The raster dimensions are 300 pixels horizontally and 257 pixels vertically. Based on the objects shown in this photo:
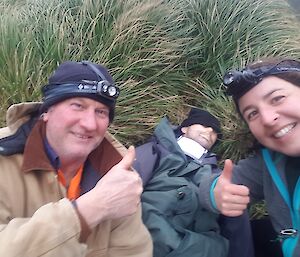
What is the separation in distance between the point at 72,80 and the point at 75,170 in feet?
1.51

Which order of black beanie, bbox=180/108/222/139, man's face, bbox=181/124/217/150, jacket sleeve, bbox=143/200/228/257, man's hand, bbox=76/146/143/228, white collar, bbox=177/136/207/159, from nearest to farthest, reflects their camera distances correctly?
1. man's hand, bbox=76/146/143/228
2. jacket sleeve, bbox=143/200/228/257
3. white collar, bbox=177/136/207/159
4. man's face, bbox=181/124/217/150
5. black beanie, bbox=180/108/222/139

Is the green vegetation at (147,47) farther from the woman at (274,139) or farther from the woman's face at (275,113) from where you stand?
the woman's face at (275,113)

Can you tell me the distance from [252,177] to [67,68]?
3.91ft

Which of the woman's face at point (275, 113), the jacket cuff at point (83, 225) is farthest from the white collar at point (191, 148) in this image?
the jacket cuff at point (83, 225)

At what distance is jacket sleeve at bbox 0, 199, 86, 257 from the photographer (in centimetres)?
216

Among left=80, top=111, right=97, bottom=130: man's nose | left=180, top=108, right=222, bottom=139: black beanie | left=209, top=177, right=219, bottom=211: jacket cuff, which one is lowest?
left=209, top=177, right=219, bottom=211: jacket cuff

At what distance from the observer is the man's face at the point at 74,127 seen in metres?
2.60

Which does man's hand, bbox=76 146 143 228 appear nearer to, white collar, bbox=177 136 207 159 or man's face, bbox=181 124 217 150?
white collar, bbox=177 136 207 159

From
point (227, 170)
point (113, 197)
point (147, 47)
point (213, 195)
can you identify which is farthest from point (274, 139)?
point (147, 47)

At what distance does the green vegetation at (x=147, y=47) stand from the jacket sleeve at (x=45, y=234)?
7.88 ft

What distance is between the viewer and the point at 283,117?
8.41 ft

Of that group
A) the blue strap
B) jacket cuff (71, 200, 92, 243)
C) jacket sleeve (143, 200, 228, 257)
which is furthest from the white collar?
jacket cuff (71, 200, 92, 243)

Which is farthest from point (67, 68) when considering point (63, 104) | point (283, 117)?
point (283, 117)

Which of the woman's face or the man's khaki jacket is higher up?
the woman's face
